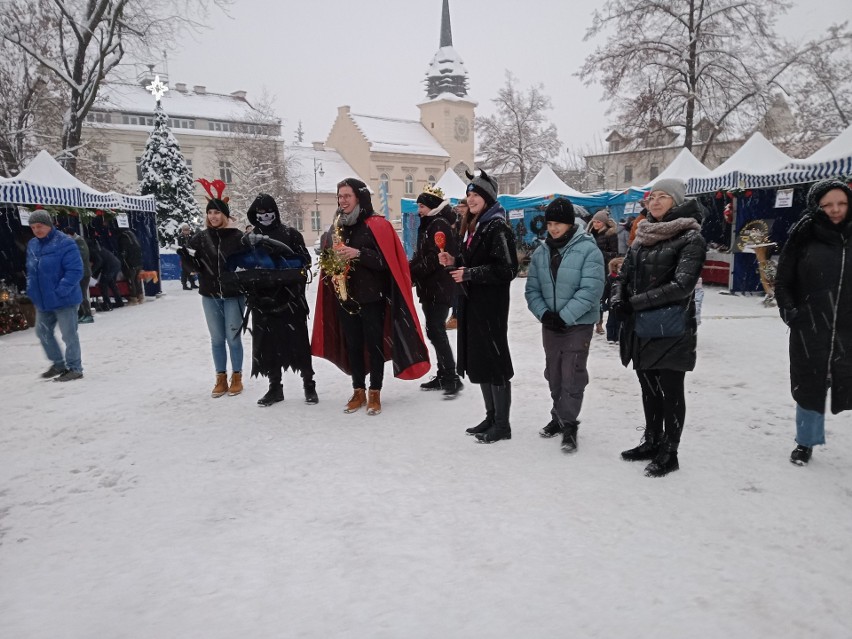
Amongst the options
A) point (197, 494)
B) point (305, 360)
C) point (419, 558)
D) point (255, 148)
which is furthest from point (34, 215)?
point (255, 148)

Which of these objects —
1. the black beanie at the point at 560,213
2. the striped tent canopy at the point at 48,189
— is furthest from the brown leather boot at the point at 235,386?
the striped tent canopy at the point at 48,189

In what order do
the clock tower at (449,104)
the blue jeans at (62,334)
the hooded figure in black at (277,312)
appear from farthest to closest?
1. the clock tower at (449,104)
2. the blue jeans at (62,334)
3. the hooded figure in black at (277,312)

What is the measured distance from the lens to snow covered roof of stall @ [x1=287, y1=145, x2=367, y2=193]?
187ft

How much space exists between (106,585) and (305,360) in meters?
3.01

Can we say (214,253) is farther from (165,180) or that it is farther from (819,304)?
(165,180)

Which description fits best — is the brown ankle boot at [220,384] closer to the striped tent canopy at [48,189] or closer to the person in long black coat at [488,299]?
the person in long black coat at [488,299]

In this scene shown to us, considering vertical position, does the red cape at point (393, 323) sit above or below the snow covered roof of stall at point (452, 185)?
below

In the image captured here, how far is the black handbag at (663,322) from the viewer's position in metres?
3.66

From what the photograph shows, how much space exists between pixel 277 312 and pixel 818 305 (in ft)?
14.4

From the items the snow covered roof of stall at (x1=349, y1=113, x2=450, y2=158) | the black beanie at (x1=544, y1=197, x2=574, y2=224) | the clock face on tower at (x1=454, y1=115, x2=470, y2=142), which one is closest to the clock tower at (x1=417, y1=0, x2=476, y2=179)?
the clock face on tower at (x1=454, y1=115, x2=470, y2=142)

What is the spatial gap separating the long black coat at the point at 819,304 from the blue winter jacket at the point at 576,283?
119 cm

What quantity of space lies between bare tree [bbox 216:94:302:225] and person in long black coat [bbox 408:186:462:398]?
35.4m

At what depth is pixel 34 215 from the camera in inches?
245

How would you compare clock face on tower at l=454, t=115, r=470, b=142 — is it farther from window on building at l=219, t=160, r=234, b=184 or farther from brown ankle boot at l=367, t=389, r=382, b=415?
brown ankle boot at l=367, t=389, r=382, b=415
